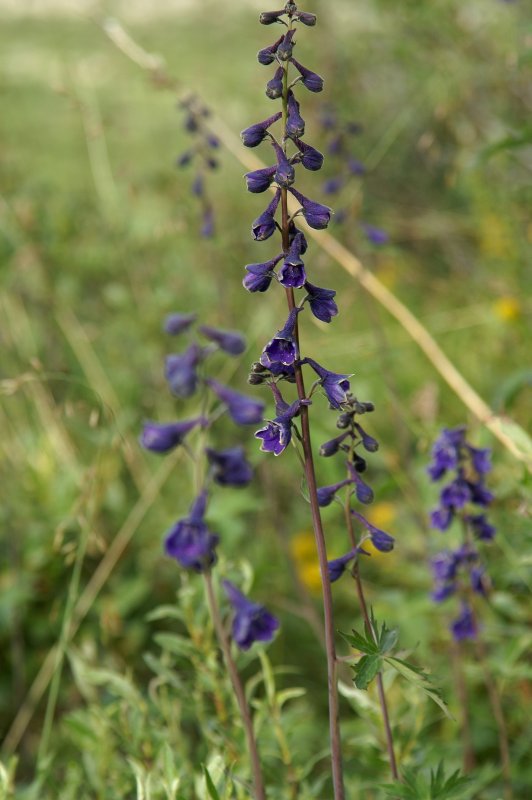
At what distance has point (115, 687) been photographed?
2.28 metres

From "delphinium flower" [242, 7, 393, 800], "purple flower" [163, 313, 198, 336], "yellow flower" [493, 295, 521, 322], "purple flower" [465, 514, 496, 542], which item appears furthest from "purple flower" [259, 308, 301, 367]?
"yellow flower" [493, 295, 521, 322]

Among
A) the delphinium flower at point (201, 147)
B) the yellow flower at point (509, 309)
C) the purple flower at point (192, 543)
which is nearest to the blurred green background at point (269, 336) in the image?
the yellow flower at point (509, 309)

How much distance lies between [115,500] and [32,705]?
42.7 inches

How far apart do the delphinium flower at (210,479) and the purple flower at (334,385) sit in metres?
0.50

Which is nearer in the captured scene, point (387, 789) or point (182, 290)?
point (387, 789)

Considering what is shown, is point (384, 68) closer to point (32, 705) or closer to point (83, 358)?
point (83, 358)

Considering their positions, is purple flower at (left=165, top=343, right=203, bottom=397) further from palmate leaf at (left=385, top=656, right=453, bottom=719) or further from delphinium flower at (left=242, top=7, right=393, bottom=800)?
palmate leaf at (left=385, top=656, right=453, bottom=719)

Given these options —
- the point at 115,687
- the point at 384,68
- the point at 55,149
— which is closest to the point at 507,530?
the point at 115,687

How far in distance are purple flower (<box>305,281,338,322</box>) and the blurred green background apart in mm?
832

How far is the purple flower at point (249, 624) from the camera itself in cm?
182

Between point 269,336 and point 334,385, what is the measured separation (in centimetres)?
284

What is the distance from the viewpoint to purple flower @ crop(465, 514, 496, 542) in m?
2.25

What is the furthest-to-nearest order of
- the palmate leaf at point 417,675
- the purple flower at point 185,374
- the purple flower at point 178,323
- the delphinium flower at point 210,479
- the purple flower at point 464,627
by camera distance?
the purple flower at point 464,627 < the purple flower at point 178,323 < the purple flower at point 185,374 < the delphinium flower at point 210,479 < the palmate leaf at point 417,675

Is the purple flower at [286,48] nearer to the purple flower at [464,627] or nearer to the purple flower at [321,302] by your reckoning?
the purple flower at [321,302]
